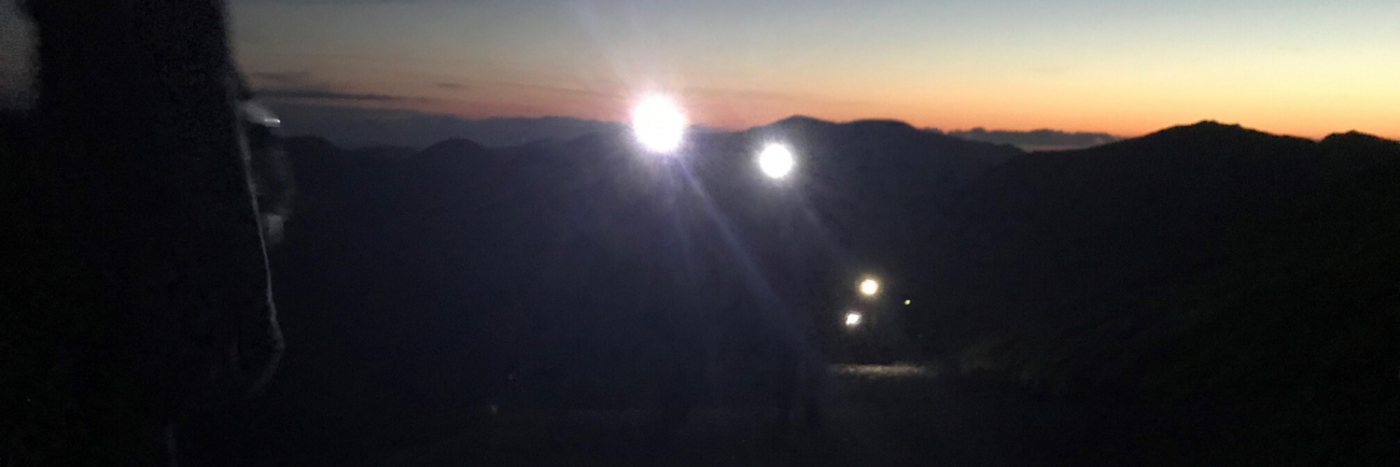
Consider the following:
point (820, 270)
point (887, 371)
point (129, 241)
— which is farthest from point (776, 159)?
point (129, 241)

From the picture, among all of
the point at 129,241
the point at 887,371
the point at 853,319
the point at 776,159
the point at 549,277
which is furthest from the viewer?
the point at 549,277

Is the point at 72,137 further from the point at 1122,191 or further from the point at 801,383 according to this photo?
the point at 1122,191

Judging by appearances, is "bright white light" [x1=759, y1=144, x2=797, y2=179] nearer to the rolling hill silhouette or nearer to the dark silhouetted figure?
the rolling hill silhouette

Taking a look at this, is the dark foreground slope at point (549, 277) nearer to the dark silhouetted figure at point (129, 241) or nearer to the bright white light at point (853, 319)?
the bright white light at point (853, 319)

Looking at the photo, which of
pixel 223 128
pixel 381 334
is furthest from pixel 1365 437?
pixel 381 334

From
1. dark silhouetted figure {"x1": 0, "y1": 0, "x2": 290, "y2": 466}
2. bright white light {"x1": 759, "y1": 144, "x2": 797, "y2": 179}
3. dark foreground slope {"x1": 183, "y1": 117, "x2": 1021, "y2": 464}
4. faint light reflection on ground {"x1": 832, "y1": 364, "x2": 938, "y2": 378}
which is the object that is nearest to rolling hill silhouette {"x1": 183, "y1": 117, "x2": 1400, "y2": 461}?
dark foreground slope {"x1": 183, "y1": 117, "x2": 1021, "y2": 464}

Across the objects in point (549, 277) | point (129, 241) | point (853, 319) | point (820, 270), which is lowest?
point (549, 277)

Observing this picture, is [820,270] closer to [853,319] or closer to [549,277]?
[853,319]
